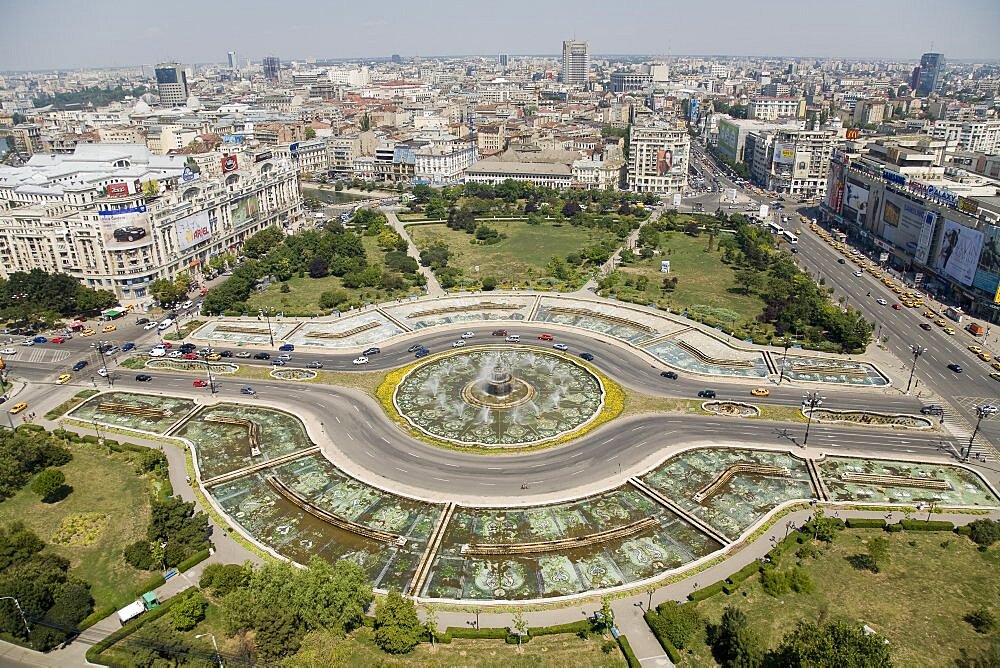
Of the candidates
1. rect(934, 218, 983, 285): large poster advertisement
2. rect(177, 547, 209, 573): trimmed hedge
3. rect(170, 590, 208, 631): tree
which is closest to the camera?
rect(170, 590, 208, 631): tree

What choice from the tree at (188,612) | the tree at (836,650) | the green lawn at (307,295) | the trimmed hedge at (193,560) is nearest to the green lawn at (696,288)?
the green lawn at (307,295)

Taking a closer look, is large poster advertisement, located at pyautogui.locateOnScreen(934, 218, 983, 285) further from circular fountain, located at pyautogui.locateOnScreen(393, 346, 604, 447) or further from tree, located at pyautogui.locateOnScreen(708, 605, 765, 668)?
tree, located at pyautogui.locateOnScreen(708, 605, 765, 668)

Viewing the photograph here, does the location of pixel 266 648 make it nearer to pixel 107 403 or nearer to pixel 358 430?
pixel 358 430

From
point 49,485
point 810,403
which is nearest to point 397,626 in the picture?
point 49,485

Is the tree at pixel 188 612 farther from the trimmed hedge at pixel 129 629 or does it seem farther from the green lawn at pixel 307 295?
the green lawn at pixel 307 295

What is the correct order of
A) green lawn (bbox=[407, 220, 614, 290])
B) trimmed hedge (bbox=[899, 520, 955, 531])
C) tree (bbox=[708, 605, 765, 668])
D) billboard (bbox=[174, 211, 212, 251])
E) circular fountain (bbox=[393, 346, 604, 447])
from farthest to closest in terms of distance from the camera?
green lawn (bbox=[407, 220, 614, 290]) → billboard (bbox=[174, 211, 212, 251]) → circular fountain (bbox=[393, 346, 604, 447]) → trimmed hedge (bbox=[899, 520, 955, 531]) → tree (bbox=[708, 605, 765, 668])

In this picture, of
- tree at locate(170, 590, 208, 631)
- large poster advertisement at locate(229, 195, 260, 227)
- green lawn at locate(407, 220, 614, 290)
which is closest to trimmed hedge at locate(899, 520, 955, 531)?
tree at locate(170, 590, 208, 631)
